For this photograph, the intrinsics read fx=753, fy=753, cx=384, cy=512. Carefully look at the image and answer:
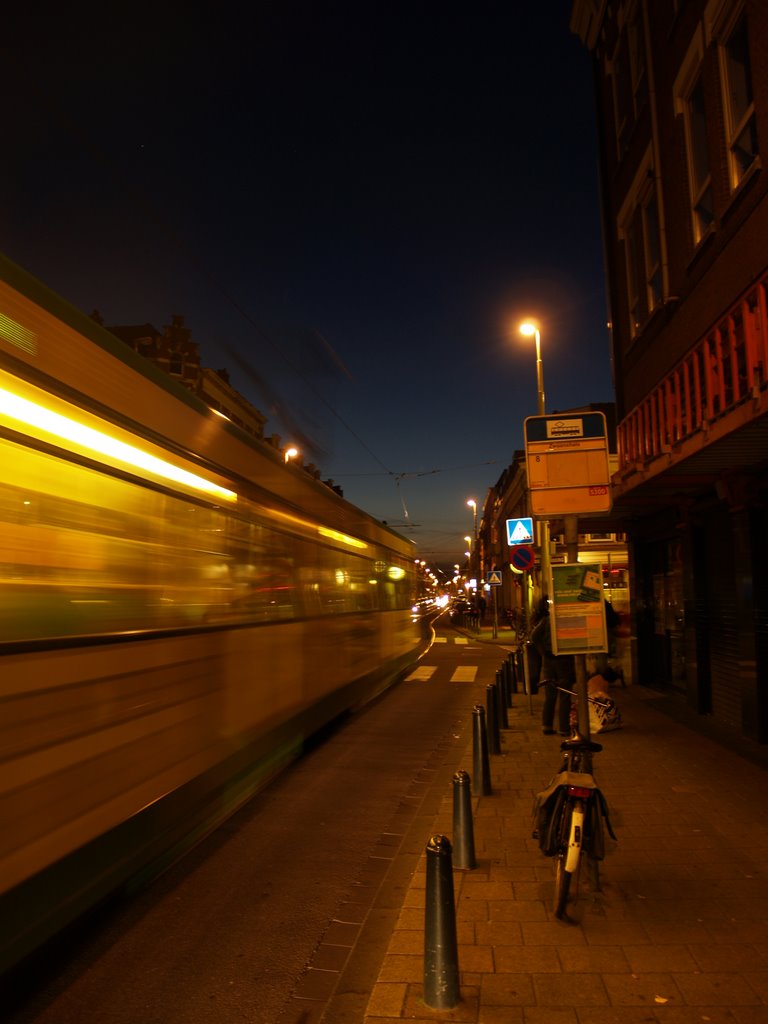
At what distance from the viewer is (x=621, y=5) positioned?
14.6 meters

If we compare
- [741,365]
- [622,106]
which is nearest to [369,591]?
[741,365]

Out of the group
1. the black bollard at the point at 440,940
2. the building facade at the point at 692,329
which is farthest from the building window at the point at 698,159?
the black bollard at the point at 440,940

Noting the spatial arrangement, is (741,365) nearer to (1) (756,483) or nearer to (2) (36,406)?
(1) (756,483)

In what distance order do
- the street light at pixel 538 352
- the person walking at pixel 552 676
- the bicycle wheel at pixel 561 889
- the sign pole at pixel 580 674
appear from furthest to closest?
the street light at pixel 538 352
the person walking at pixel 552 676
the sign pole at pixel 580 674
the bicycle wheel at pixel 561 889

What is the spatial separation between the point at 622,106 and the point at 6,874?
1683 cm

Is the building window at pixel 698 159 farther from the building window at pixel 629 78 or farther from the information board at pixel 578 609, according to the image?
the information board at pixel 578 609

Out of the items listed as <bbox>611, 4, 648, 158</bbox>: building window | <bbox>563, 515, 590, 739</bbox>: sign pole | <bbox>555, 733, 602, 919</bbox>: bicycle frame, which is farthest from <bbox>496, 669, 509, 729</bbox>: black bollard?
<bbox>611, 4, 648, 158</bbox>: building window

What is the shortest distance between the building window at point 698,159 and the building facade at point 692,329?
2 cm

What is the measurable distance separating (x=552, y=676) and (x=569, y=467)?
16.6 ft

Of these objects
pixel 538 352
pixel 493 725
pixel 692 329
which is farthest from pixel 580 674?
pixel 538 352

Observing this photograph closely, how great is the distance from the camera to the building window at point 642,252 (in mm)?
13719

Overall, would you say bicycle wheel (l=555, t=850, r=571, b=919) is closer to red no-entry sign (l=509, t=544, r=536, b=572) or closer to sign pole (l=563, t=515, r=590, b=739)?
sign pole (l=563, t=515, r=590, b=739)

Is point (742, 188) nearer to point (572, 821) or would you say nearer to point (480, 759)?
point (480, 759)

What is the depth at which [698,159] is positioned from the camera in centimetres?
1158
